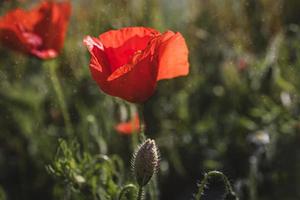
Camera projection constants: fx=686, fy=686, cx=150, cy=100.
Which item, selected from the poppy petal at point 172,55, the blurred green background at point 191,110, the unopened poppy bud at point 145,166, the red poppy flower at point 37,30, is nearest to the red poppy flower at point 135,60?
the poppy petal at point 172,55

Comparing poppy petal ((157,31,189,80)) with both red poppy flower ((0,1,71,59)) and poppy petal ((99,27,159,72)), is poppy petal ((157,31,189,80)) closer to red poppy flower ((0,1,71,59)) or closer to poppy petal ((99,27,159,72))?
poppy petal ((99,27,159,72))

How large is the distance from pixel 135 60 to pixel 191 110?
3.29ft

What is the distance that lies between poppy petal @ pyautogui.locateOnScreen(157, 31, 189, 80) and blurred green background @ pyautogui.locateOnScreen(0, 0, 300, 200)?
1.05 ft

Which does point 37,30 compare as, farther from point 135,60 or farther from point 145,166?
point 145,166

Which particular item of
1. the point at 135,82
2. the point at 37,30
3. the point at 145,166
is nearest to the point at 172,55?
the point at 135,82

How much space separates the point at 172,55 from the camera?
1.26 metres

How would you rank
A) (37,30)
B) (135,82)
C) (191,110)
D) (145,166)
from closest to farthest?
(145,166) < (135,82) < (37,30) < (191,110)

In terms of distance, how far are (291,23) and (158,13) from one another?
479mm

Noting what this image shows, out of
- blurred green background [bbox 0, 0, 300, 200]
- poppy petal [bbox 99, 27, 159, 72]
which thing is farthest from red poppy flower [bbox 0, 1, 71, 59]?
poppy petal [bbox 99, 27, 159, 72]

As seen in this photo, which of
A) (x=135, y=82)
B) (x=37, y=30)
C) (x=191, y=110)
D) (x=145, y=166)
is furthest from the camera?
(x=191, y=110)

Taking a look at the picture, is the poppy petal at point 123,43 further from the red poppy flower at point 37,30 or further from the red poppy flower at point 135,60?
the red poppy flower at point 37,30

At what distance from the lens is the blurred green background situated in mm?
1849

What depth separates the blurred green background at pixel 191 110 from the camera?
1.85 metres

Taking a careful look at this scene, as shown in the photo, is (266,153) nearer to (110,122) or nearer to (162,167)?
(162,167)
